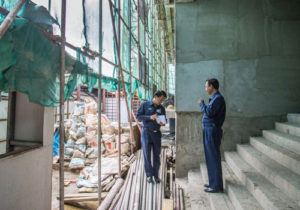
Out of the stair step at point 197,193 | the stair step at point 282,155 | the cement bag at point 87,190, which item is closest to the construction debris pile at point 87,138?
the cement bag at point 87,190

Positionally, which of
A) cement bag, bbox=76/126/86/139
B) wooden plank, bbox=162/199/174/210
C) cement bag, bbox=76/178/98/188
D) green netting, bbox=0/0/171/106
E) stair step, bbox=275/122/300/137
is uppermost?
green netting, bbox=0/0/171/106

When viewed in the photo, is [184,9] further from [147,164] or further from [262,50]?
[147,164]

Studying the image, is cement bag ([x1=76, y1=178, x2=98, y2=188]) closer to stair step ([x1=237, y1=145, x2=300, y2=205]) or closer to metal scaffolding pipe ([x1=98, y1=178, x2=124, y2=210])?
metal scaffolding pipe ([x1=98, y1=178, x2=124, y2=210])

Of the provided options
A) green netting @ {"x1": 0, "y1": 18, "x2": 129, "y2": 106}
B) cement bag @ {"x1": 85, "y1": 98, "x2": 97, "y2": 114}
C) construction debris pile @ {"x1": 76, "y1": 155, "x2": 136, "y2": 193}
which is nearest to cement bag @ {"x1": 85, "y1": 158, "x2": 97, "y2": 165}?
construction debris pile @ {"x1": 76, "y1": 155, "x2": 136, "y2": 193}

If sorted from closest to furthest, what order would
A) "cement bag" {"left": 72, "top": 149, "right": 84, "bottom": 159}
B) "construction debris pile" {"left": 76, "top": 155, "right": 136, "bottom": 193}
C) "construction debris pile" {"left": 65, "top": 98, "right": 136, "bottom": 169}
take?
"construction debris pile" {"left": 76, "top": 155, "right": 136, "bottom": 193}
"construction debris pile" {"left": 65, "top": 98, "right": 136, "bottom": 169}
"cement bag" {"left": 72, "top": 149, "right": 84, "bottom": 159}

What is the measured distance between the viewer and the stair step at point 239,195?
78.6 inches

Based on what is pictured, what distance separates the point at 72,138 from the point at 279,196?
22.6 ft

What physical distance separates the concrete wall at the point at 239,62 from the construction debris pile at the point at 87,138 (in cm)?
295

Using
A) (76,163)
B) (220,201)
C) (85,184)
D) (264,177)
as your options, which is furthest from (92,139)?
(264,177)

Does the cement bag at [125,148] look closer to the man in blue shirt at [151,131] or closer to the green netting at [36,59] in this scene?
the man in blue shirt at [151,131]

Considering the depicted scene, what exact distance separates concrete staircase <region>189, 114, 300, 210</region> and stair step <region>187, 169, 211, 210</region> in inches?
0.7

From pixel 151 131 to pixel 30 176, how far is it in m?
1.98

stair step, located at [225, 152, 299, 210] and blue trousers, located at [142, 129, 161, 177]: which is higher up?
blue trousers, located at [142, 129, 161, 177]

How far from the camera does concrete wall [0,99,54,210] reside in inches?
77.5
